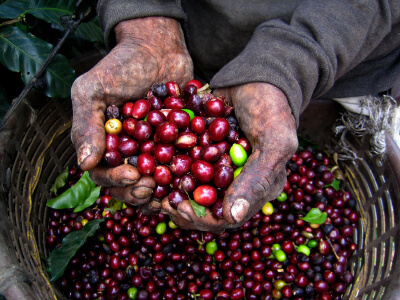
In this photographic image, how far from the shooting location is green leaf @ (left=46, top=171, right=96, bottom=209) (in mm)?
2836

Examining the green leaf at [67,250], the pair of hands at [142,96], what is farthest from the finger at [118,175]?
the green leaf at [67,250]

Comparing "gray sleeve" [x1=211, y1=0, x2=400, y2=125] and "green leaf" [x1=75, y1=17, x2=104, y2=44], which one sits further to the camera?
"green leaf" [x1=75, y1=17, x2=104, y2=44]

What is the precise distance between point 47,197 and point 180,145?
160 centimetres

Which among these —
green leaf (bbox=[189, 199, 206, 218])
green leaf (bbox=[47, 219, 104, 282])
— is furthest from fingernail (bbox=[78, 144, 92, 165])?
green leaf (bbox=[47, 219, 104, 282])

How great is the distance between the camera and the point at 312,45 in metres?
2.23

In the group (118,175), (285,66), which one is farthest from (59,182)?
(285,66)

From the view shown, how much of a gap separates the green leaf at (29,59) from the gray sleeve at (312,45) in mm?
1293

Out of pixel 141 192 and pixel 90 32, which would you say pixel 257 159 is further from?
pixel 90 32

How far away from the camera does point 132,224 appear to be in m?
2.90

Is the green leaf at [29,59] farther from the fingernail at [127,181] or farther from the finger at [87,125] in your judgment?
the fingernail at [127,181]

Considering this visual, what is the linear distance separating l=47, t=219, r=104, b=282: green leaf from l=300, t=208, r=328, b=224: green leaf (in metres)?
1.76

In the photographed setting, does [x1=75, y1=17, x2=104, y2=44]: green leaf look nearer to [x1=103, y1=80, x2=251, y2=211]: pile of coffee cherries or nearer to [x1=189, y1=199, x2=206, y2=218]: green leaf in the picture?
[x1=103, y1=80, x2=251, y2=211]: pile of coffee cherries

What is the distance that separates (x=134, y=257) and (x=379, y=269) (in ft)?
6.29

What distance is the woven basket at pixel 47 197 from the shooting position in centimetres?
205
